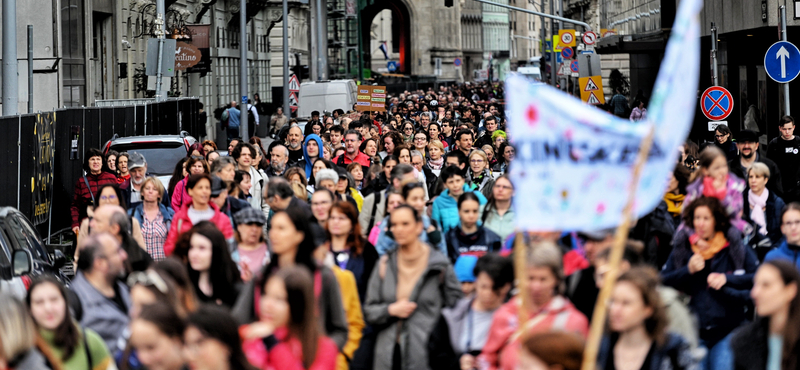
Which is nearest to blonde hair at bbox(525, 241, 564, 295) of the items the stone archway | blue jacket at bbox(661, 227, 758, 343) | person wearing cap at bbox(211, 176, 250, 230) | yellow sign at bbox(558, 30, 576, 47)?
blue jacket at bbox(661, 227, 758, 343)

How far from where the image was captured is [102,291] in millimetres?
6418

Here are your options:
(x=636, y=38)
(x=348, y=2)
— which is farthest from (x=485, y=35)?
(x=636, y=38)

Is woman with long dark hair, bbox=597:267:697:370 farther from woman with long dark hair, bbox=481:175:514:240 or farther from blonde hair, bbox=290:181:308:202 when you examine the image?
blonde hair, bbox=290:181:308:202

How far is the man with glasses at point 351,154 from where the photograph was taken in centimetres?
1551

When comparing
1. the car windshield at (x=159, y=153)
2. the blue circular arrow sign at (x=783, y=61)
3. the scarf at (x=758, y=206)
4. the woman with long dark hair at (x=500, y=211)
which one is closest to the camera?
the woman with long dark hair at (x=500, y=211)

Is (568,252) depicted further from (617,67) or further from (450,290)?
(617,67)

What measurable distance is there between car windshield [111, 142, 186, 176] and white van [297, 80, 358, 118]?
22457 millimetres

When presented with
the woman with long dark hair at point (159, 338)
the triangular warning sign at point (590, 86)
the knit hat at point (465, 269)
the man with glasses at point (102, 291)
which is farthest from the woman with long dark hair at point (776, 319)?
the triangular warning sign at point (590, 86)

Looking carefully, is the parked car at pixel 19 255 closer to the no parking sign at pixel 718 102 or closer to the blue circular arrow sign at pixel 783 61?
the blue circular arrow sign at pixel 783 61

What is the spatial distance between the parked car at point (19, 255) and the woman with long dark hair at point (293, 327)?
281cm

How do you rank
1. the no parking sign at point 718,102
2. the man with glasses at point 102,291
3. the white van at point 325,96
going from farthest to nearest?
the white van at point 325,96 < the no parking sign at point 718,102 < the man with glasses at point 102,291

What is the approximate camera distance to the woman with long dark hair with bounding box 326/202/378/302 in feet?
25.1

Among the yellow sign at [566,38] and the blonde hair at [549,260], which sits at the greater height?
the yellow sign at [566,38]

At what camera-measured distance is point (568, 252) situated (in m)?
7.17
